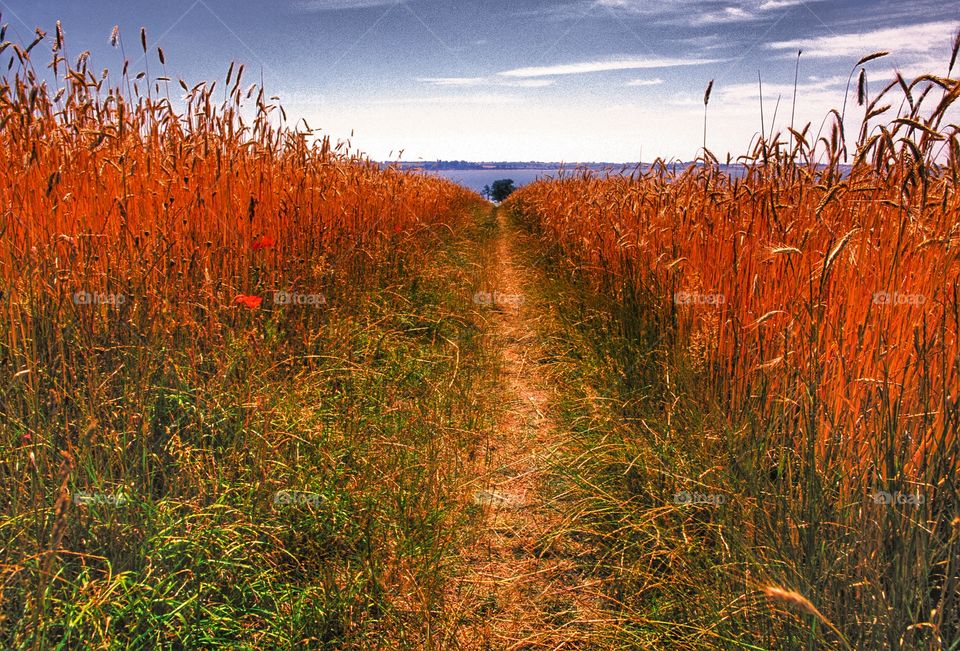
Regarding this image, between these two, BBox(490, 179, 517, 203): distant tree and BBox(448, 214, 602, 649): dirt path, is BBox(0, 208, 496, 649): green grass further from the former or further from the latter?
BBox(490, 179, 517, 203): distant tree

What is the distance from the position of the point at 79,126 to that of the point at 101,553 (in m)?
2.30

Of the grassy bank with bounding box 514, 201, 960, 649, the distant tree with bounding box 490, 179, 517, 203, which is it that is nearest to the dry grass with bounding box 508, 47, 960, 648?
the grassy bank with bounding box 514, 201, 960, 649

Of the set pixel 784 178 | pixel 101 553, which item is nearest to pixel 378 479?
pixel 101 553

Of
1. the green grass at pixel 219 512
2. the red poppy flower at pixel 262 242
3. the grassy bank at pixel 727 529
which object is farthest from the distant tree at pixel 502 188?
the green grass at pixel 219 512

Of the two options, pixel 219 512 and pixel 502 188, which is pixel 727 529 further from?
pixel 502 188

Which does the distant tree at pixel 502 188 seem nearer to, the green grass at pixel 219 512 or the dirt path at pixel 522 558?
the dirt path at pixel 522 558

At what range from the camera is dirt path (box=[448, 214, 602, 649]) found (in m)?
1.59

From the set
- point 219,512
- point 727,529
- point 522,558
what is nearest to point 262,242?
point 219,512

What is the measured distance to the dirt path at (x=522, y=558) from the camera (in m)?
1.59

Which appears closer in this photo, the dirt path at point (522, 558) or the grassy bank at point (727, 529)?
the grassy bank at point (727, 529)

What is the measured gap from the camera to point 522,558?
1906 mm

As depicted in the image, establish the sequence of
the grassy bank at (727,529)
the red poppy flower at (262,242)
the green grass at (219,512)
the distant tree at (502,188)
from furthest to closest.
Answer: the distant tree at (502,188) → the red poppy flower at (262,242) → the green grass at (219,512) → the grassy bank at (727,529)

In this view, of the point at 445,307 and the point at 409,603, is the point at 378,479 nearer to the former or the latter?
the point at 409,603

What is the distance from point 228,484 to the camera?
176 cm
